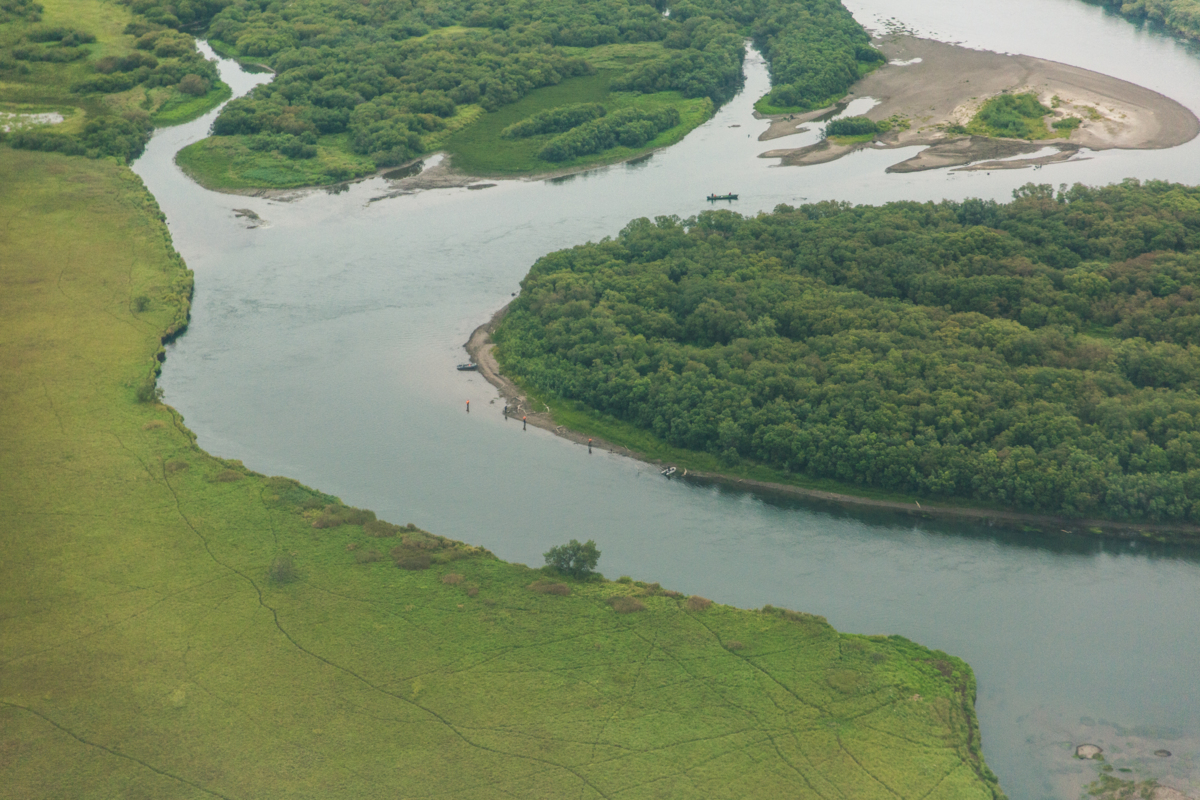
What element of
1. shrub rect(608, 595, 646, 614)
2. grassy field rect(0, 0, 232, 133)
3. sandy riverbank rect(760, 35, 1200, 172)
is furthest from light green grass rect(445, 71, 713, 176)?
shrub rect(608, 595, 646, 614)

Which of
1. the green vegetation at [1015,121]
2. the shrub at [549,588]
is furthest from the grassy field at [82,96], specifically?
the shrub at [549,588]

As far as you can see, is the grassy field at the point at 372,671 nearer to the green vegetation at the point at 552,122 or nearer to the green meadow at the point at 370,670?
the green meadow at the point at 370,670

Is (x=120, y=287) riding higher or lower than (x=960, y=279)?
lower

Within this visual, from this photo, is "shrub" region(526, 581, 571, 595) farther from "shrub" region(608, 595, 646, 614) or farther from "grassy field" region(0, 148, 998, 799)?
"shrub" region(608, 595, 646, 614)

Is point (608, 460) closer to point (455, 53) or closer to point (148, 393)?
point (148, 393)

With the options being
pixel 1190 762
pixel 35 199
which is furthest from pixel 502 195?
pixel 1190 762

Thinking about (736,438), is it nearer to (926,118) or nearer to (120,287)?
(120,287)

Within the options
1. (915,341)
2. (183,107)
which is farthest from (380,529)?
(183,107)

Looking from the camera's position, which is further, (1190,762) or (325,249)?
(325,249)
